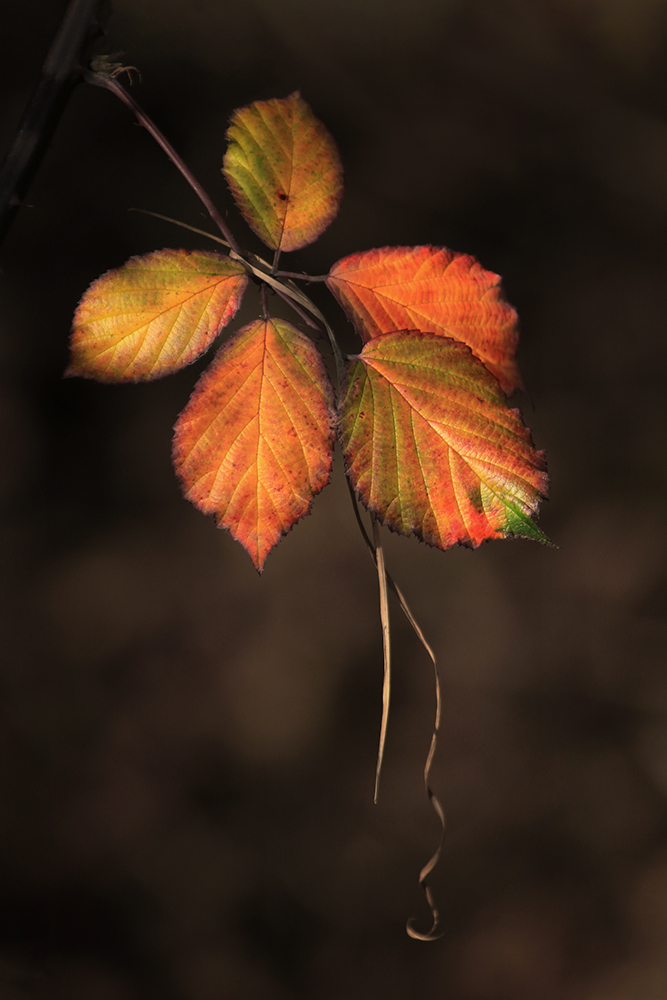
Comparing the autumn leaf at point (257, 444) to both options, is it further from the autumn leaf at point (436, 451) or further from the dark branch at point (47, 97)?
the dark branch at point (47, 97)

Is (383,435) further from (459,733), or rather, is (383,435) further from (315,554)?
(459,733)

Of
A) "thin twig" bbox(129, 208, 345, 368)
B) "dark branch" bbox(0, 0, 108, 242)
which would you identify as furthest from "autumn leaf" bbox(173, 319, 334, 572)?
"dark branch" bbox(0, 0, 108, 242)

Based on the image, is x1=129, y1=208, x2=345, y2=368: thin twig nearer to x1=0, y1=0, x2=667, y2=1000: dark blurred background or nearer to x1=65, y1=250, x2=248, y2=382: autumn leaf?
x1=65, y1=250, x2=248, y2=382: autumn leaf

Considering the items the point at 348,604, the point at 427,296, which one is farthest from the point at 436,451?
the point at 348,604

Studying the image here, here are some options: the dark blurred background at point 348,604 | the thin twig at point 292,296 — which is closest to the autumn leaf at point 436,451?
the thin twig at point 292,296

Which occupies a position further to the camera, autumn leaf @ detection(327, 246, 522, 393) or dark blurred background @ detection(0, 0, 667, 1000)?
dark blurred background @ detection(0, 0, 667, 1000)

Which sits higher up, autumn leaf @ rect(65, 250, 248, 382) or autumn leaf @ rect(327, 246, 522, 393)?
autumn leaf @ rect(327, 246, 522, 393)
